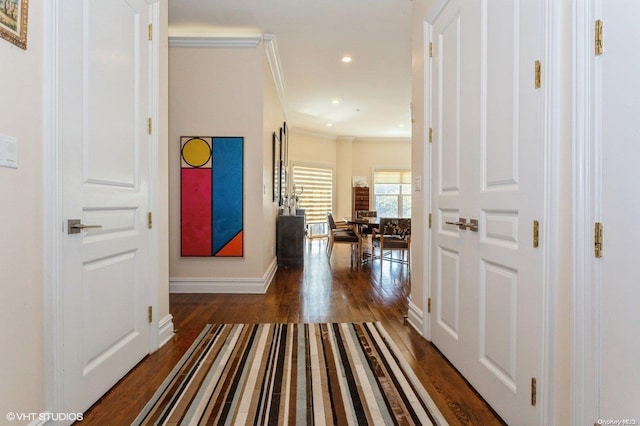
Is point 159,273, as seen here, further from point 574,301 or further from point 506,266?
point 574,301

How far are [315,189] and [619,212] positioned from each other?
8001mm

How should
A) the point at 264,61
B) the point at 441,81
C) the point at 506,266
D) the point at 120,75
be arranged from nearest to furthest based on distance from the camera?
the point at 506,266, the point at 120,75, the point at 441,81, the point at 264,61

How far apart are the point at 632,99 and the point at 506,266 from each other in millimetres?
789

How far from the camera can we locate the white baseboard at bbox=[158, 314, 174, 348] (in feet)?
7.56

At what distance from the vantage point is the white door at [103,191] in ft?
4.88

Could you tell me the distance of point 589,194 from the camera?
3.65 ft

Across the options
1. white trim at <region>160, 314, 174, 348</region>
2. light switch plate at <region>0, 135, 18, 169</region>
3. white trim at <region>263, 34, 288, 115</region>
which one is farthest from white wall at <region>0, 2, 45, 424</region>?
white trim at <region>263, 34, 288, 115</region>

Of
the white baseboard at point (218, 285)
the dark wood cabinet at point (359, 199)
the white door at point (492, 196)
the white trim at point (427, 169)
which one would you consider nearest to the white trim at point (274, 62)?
the white trim at point (427, 169)

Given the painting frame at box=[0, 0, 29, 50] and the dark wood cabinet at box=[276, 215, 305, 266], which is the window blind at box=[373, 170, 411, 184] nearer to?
the dark wood cabinet at box=[276, 215, 305, 266]

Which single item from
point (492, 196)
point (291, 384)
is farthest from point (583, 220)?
point (291, 384)

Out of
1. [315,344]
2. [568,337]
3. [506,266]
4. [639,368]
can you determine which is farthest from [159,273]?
[639,368]

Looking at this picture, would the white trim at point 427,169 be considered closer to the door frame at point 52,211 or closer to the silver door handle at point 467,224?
the silver door handle at point 467,224

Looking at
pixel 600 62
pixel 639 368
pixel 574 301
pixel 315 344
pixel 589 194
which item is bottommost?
pixel 315 344

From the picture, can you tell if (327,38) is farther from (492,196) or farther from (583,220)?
(583,220)
